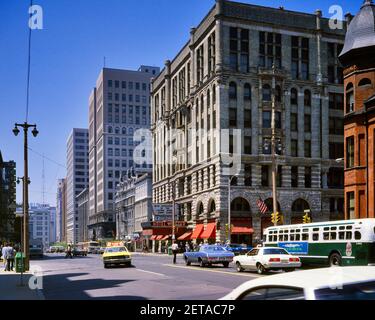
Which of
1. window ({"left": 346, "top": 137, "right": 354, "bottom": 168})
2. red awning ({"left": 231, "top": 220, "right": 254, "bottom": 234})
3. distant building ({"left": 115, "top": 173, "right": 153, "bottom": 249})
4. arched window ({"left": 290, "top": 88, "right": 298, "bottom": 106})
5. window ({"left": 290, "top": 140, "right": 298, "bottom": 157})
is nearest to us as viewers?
window ({"left": 346, "top": 137, "right": 354, "bottom": 168})

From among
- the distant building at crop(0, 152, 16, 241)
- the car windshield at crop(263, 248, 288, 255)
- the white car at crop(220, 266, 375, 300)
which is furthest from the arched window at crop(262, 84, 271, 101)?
the white car at crop(220, 266, 375, 300)

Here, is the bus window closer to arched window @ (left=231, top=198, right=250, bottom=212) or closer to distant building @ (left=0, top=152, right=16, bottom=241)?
arched window @ (left=231, top=198, right=250, bottom=212)

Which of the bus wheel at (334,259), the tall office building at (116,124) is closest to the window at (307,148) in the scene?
the bus wheel at (334,259)

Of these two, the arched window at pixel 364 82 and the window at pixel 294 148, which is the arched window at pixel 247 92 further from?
the arched window at pixel 364 82

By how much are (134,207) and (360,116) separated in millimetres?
88471

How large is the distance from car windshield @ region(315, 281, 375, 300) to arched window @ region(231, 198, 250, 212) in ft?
199

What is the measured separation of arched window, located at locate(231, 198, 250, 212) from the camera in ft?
213

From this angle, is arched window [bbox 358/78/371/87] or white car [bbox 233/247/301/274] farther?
arched window [bbox 358/78/371/87]

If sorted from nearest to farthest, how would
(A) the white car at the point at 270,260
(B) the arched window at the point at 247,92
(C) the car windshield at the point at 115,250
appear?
(A) the white car at the point at 270,260, (C) the car windshield at the point at 115,250, (B) the arched window at the point at 247,92

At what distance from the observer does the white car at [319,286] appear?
429 centimetres

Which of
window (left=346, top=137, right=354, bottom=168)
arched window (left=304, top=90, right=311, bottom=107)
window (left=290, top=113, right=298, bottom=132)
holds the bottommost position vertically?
window (left=346, top=137, right=354, bottom=168)

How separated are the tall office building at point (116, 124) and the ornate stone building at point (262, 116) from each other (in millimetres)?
87795

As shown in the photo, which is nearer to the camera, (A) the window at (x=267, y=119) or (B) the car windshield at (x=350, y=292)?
(B) the car windshield at (x=350, y=292)
